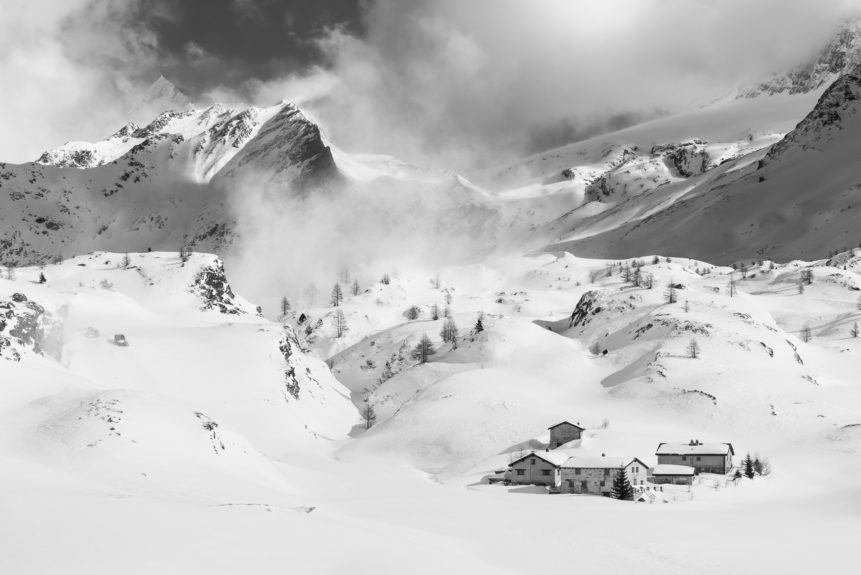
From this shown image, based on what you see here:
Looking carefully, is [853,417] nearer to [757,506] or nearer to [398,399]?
[757,506]

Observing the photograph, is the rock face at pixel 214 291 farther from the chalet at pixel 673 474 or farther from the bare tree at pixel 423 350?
the chalet at pixel 673 474

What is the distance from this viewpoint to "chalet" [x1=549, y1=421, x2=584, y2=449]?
103 m

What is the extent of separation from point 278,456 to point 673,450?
51.8 metres

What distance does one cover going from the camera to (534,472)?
87.3 meters

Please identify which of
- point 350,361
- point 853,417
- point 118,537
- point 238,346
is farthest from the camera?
point 350,361

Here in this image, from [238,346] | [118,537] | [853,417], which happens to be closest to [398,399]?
[238,346]

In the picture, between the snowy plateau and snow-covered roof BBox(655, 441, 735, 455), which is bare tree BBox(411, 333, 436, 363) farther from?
snow-covered roof BBox(655, 441, 735, 455)

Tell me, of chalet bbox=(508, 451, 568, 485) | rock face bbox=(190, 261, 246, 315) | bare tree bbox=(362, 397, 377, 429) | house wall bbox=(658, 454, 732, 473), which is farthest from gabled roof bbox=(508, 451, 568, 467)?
rock face bbox=(190, 261, 246, 315)

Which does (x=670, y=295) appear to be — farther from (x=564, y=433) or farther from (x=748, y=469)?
(x=748, y=469)

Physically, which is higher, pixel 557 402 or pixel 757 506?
pixel 557 402

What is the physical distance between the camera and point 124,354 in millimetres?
116938

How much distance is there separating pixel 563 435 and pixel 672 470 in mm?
21759

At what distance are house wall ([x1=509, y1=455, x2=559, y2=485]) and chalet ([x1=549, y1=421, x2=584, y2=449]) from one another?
51.7 ft

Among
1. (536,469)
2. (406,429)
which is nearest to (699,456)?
(536,469)
